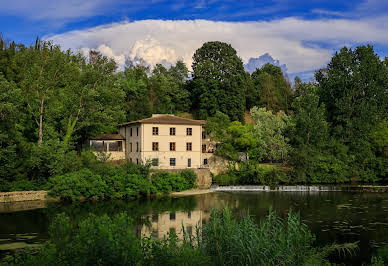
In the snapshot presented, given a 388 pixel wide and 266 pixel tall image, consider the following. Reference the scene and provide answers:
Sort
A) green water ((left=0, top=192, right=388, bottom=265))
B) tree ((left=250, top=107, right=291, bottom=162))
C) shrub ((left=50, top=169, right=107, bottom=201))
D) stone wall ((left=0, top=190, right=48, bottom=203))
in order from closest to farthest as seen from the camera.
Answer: green water ((left=0, top=192, right=388, bottom=265)) < stone wall ((left=0, top=190, right=48, bottom=203)) < shrub ((left=50, top=169, right=107, bottom=201)) < tree ((left=250, top=107, right=291, bottom=162))

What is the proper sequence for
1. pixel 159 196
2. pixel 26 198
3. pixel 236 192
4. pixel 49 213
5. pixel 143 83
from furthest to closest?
pixel 143 83, pixel 236 192, pixel 159 196, pixel 26 198, pixel 49 213

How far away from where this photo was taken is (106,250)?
375 inches

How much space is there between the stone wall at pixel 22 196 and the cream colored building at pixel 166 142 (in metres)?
12.4

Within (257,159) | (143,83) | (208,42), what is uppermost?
(208,42)

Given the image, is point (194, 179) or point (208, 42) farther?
point (208, 42)

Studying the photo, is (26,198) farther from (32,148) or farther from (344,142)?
(344,142)

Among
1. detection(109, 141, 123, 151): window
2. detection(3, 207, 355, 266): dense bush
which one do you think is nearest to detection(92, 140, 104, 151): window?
detection(109, 141, 123, 151): window

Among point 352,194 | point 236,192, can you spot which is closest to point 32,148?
point 236,192

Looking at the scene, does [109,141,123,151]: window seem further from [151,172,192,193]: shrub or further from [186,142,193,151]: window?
[151,172,192,193]: shrub

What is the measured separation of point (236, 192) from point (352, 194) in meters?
12.1

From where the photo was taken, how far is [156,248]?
11.0 m

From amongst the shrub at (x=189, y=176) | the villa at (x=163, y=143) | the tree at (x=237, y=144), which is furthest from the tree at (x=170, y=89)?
the shrub at (x=189, y=176)

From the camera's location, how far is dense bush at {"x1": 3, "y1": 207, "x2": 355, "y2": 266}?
9.52 meters

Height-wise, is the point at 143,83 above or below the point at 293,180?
above
